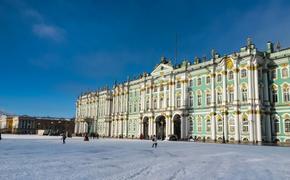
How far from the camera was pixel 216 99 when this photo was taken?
5872cm

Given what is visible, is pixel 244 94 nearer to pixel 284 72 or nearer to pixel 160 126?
pixel 284 72

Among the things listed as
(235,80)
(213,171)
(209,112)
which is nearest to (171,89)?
(209,112)

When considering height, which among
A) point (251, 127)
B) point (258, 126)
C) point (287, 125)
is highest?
point (287, 125)

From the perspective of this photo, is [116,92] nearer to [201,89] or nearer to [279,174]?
[201,89]

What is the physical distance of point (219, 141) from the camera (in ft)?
183

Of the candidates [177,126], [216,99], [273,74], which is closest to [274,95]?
[273,74]

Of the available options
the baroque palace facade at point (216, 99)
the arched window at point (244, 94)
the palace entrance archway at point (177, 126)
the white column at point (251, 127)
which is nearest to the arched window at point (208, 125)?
the baroque palace facade at point (216, 99)

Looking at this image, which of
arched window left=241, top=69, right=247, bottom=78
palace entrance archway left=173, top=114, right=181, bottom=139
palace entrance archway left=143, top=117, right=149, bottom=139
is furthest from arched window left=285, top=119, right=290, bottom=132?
palace entrance archway left=143, top=117, right=149, bottom=139

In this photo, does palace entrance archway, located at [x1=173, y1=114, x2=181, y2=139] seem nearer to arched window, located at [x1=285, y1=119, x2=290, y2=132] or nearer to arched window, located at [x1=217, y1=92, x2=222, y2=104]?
arched window, located at [x1=217, y1=92, x2=222, y2=104]

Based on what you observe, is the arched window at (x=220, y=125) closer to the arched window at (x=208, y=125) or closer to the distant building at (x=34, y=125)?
the arched window at (x=208, y=125)

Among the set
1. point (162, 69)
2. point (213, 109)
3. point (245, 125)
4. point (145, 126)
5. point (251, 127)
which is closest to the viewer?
point (251, 127)

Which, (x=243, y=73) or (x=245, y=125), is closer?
(x=245, y=125)

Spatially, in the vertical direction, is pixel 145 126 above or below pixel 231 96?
below

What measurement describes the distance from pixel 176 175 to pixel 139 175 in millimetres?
1869
